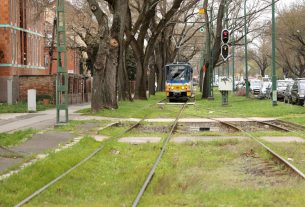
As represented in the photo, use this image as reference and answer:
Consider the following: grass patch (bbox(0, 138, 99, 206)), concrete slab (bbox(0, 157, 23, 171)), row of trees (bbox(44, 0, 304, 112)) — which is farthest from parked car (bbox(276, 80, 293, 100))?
concrete slab (bbox(0, 157, 23, 171))

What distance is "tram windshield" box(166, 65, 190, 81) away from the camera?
47125 mm

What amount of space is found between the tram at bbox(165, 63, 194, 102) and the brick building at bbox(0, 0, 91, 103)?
6969 mm

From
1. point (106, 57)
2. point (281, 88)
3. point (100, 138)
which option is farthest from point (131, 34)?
point (100, 138)

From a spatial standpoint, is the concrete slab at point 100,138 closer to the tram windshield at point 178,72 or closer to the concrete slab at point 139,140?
the concrete slab at point 139,140

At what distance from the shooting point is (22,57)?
46094mm

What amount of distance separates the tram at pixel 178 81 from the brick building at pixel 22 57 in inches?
274

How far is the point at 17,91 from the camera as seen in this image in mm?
38156

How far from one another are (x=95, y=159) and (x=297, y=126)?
10621 mm

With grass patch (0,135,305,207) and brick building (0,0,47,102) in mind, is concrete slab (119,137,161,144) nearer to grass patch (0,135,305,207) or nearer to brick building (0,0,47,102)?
grass patch (0,135,305,207)

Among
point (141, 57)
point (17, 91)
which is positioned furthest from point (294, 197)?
point (141, 57)

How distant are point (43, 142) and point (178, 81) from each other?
107 ft

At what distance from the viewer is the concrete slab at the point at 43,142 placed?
13484mm

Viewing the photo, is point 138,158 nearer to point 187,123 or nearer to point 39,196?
point 39,196

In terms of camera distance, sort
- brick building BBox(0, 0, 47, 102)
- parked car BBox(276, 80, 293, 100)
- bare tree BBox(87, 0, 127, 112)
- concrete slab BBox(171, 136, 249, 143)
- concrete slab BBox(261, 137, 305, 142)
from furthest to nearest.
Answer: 1. parked car BBox(276, 80, 293, 100)
2. brick building BBox(0, 0, 47, 102)
3. bare tree BBox(87, 0, 127, 112)
4. concrete slab BBox(171, 136, 249, 143)
5. concrete slab BBox(261, 137, 305, 142)
